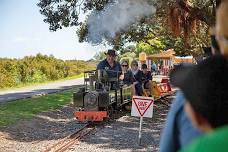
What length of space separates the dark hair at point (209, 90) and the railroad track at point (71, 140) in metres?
9.17

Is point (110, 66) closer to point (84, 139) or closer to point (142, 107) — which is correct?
point (84, 139)

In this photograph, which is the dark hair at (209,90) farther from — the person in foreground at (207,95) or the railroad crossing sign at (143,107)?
the railroad crossing sign at (143,107)

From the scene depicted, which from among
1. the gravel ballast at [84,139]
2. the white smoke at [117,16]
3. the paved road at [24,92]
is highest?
the white smoke at [117,16]

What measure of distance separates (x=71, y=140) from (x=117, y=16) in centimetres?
1037

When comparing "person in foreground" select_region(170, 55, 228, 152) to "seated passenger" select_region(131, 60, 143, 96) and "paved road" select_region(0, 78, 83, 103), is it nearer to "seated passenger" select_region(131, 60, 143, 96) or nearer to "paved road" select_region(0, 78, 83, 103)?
"seated passenger" select_region(131, 60, 143, 96)

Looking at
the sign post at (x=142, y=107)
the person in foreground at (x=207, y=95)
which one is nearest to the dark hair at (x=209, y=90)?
the person in foreground at (x=207, y=95)

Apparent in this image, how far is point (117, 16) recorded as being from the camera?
21500mm

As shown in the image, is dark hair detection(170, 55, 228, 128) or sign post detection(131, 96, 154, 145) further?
sign post detection(131, 96, 154, 145)

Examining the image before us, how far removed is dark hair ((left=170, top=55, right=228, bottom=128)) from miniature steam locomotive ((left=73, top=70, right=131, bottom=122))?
13.1m

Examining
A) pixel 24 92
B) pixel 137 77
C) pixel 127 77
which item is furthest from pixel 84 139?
pixel 24 92

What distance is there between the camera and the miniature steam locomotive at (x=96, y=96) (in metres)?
14.6

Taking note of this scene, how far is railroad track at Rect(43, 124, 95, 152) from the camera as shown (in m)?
10.7

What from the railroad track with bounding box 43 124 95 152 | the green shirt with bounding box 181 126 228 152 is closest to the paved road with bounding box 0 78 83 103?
the railroad track with bounding box 43 124 95 152

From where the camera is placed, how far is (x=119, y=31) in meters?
25.5
